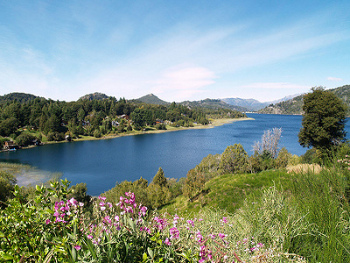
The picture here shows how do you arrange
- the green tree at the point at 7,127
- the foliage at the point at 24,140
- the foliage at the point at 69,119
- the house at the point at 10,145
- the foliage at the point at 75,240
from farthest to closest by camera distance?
the foliage at the point at 69,119 → the green tree at the point at 7,127 → the foliage at the point at 24,140 → the house at the point at 10,145 → the foliage at the point at 75,240

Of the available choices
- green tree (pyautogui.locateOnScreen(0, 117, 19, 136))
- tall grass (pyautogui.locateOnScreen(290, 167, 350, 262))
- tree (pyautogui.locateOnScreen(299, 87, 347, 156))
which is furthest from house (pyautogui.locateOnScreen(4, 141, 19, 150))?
tall grass (pyautogui.locateOnScreen(290, 167, 350, 262))

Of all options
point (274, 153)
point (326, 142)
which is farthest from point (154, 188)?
point (274, 153)

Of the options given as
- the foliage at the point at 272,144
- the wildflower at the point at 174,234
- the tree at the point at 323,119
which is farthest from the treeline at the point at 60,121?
the wildflower at the point at 174,234

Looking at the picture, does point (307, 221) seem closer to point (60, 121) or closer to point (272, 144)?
point (272, 144)

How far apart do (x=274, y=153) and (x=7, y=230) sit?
131 ft

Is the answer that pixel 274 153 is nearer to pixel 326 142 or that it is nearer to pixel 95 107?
pixel 326 142

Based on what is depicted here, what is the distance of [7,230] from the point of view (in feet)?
5.44

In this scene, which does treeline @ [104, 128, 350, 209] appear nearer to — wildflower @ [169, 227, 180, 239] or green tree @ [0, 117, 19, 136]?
wildflower @ [169, 227, 180, 239]

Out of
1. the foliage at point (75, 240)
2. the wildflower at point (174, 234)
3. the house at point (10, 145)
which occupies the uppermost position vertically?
the foliage at point (75, 240)

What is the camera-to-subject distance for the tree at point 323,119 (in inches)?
699

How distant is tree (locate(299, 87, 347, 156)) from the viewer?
1775 cm

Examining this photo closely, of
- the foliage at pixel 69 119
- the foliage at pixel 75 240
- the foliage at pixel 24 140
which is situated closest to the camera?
the foliage at pixel 75 240

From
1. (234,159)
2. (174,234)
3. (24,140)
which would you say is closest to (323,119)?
(234,159)

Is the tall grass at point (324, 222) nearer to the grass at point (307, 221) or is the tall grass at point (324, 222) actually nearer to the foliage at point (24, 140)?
the grass at point (307, 221)
